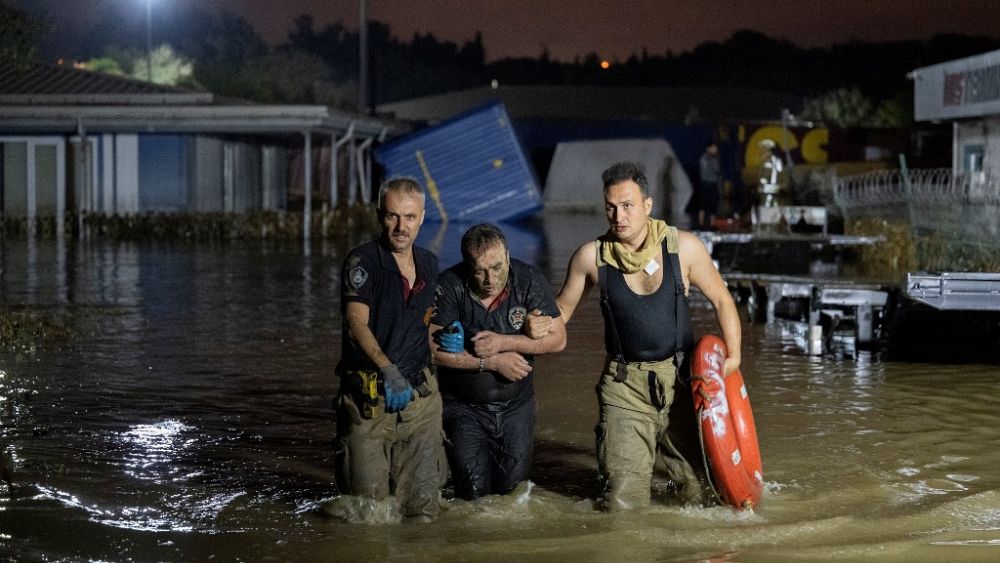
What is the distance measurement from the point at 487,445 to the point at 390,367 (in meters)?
0.92

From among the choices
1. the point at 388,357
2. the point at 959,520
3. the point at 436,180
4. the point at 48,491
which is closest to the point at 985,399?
the point at 959,520

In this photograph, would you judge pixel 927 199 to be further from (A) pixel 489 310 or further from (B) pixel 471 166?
(B) pixel 471 166

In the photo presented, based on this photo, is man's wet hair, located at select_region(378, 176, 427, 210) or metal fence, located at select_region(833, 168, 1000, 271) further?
metal fence, located at select_region(833, 168, 1000, 271)

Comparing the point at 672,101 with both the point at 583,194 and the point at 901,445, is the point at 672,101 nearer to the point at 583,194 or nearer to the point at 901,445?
the point at 583,194

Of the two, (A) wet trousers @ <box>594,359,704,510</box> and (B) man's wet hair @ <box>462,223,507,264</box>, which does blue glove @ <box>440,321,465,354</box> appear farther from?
(A) wet trousers @ <box>594,359,704,510</box>

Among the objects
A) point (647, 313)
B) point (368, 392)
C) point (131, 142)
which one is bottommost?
point (368, 392)

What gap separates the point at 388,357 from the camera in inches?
243

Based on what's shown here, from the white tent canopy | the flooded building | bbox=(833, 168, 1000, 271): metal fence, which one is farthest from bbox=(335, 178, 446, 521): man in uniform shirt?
the white tent canopy

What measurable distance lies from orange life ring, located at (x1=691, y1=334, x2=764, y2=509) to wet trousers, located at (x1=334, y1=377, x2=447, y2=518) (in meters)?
1.21

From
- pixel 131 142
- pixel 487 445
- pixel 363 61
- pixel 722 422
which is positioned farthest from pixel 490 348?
pixel 363 61

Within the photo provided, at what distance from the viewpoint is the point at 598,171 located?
44.5m

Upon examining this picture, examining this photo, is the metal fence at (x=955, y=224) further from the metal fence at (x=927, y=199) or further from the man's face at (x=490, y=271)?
the man's face at (x=490, y=271)

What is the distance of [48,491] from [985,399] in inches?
257

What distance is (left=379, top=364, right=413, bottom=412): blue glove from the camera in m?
5.98
